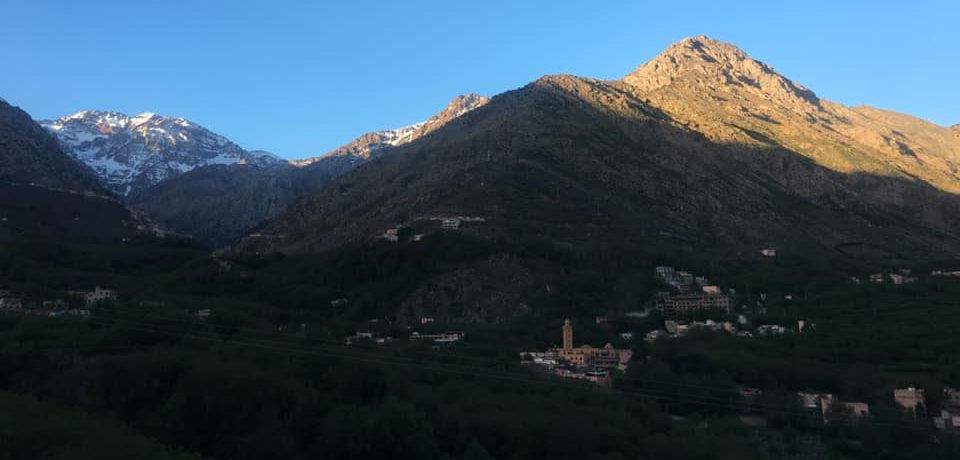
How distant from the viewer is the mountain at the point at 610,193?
72688 millimetres

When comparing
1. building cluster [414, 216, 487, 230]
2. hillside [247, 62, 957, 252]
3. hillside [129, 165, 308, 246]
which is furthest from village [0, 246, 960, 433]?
hillside [129, 165, 308, 246]

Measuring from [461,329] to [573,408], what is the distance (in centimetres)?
2176

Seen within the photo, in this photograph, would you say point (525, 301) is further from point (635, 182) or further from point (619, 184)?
point (635, 182)

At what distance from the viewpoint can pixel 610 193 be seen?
98.6 meters

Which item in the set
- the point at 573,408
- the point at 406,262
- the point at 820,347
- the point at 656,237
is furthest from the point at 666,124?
the point at 573,408

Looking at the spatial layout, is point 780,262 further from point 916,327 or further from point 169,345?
point 169,345

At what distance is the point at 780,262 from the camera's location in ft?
264

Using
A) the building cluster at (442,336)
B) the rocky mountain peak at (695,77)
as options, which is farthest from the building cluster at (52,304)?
the rocky mountain peak at (695,77)

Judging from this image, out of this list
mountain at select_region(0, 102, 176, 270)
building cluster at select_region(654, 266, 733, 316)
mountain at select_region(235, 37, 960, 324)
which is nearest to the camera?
building cluster at select_region(654, 266, 733, 316)

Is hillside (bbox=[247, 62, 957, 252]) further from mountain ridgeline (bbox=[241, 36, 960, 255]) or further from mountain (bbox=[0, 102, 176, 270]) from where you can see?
mountain (bbox=[0, 102, 176, 270])

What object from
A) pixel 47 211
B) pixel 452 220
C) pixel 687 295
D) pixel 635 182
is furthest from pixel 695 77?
pixel 47 211

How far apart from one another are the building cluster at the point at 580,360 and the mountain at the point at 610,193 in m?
8.71

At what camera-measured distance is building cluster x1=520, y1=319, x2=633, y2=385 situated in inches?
1789

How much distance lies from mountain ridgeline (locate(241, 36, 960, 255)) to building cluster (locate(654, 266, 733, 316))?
10.1 metres
